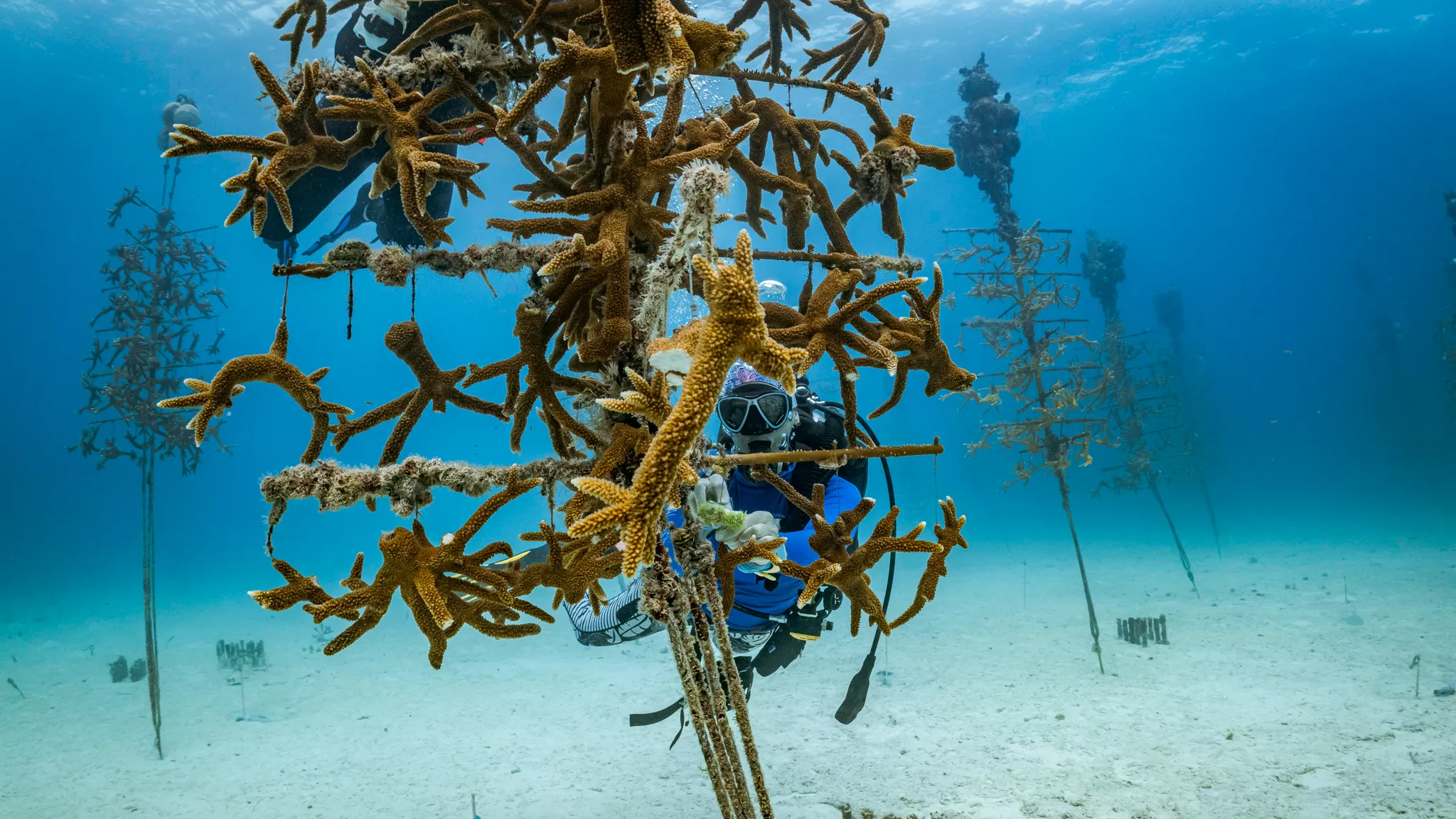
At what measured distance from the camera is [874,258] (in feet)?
10.2

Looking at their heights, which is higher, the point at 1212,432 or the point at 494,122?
the point at 494,122

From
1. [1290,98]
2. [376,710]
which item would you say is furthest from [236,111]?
[1290,98]

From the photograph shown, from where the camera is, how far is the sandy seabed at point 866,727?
669cm

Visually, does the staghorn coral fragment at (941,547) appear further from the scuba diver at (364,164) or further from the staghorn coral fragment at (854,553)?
the scuba diver at (364,164)

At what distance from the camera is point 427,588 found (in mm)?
2363

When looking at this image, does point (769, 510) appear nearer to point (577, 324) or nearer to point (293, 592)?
point (577, 324)

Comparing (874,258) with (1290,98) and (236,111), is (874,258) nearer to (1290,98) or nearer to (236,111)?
(236,111)

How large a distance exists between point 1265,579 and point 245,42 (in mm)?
49767

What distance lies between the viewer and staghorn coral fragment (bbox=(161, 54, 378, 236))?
2328 millimetres

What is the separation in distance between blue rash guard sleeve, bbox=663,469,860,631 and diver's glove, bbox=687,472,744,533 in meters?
1.74

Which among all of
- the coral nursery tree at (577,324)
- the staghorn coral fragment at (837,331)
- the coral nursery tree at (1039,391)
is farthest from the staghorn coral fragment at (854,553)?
the coral nursery tree at (1039,391)

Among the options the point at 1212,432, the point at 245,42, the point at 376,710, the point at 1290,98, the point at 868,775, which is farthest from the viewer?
the point at 1212,432

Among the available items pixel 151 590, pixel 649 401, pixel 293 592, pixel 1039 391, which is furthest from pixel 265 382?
pixel 1039 391

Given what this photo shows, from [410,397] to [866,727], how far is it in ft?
28.2
